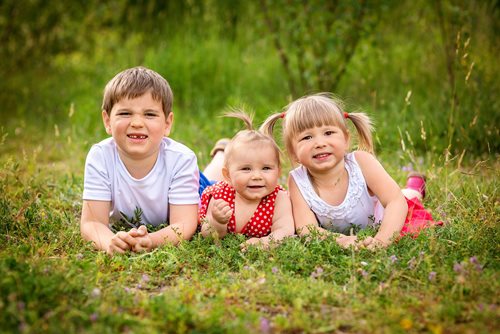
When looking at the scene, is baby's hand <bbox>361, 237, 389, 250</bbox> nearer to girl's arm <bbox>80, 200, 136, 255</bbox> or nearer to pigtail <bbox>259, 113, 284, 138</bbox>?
pigtail <bbox>259, 113, 284, 138</bbox>

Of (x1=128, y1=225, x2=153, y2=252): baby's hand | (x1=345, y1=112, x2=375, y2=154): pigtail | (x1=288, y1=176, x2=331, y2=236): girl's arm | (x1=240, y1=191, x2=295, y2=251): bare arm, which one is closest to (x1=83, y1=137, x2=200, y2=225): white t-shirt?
(x1=128, y1=225, x2=153, y2=252): baby's hand

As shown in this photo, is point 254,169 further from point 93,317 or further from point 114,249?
point 93,317

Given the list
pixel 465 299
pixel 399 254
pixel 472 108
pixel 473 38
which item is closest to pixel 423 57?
pixel 473 38

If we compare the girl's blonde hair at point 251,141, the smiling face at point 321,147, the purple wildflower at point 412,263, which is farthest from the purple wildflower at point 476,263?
the girl's blonde hair at point 251,141

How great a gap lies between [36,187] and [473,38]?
4.52 m

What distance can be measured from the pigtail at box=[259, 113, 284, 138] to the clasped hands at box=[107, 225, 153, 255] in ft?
3.47

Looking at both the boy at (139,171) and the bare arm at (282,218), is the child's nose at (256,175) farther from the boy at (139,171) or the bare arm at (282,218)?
the boy at (139,171)

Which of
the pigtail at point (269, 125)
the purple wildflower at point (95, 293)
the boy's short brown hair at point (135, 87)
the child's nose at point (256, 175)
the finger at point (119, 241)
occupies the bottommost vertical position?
the purple wildflower at point (95, 293)

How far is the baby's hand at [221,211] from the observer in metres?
3.71

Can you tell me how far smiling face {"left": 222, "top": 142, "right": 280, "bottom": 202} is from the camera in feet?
12.6

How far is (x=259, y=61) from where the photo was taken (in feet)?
26.3

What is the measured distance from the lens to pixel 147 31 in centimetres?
905

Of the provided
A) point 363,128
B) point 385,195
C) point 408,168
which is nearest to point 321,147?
point 363,128

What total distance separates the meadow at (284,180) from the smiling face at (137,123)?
2.15ft
